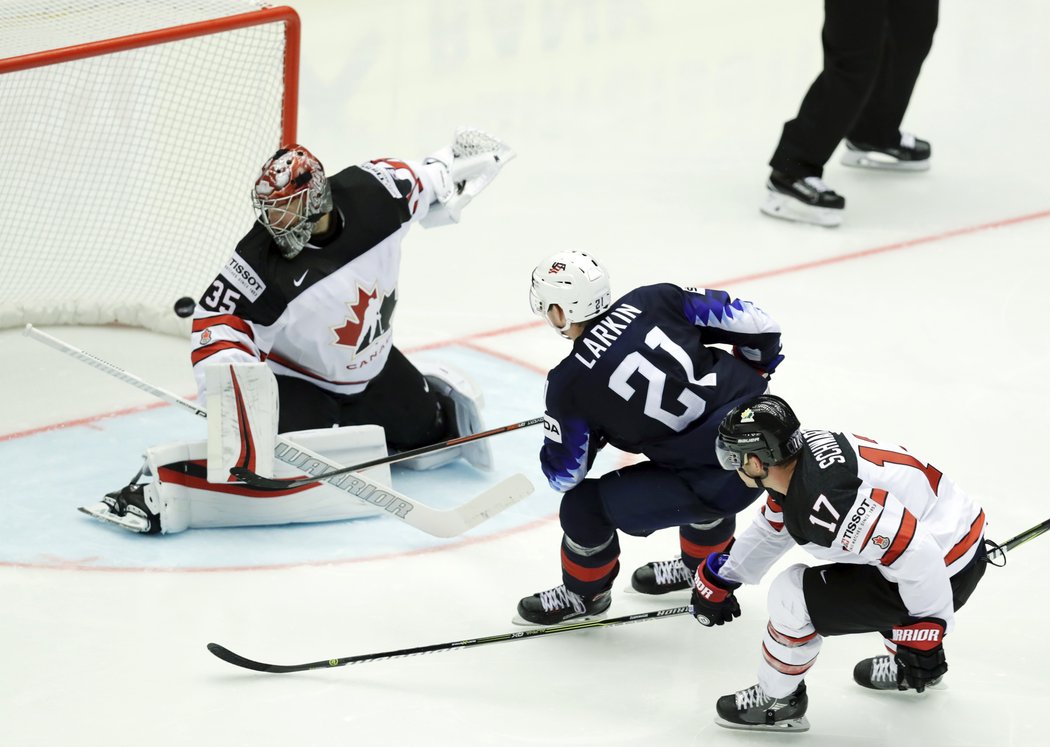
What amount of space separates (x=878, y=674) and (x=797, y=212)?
10.4 feet

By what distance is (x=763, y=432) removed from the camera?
2.60 meters

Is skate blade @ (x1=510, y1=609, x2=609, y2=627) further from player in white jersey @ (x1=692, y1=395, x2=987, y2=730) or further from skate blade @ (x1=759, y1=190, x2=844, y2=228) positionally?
skate blade @ (x1=759, y1=190, x2=844, y2=228)

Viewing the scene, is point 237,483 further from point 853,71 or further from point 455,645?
point 853,71

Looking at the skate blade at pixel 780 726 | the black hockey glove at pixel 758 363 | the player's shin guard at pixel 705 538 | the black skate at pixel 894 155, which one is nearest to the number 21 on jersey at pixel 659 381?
the black hockey glove at pixel 758 363

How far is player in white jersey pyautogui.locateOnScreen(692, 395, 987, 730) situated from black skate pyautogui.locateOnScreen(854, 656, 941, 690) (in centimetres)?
9

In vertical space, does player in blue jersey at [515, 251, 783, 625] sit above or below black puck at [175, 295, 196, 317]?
above

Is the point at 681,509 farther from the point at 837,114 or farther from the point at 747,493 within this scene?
the point at 837,114

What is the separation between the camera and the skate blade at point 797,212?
585cm

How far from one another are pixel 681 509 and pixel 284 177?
1176mm

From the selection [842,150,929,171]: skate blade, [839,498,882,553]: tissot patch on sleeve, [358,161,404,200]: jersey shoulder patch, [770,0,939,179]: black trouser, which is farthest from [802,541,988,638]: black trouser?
[842,150,929,171]: skate blade

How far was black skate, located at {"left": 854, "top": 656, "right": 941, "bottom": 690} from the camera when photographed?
9.70 ft

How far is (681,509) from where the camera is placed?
305 cm

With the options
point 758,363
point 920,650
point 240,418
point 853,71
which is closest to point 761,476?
point 920,650

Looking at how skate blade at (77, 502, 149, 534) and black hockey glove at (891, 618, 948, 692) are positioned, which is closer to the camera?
black hockey glove at (891, 618, 948, 692)
